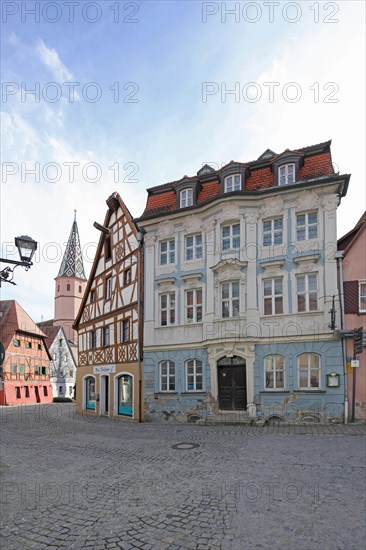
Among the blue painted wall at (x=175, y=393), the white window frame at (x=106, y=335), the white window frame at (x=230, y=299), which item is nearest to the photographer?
the white window frame at (x=230, y=299)

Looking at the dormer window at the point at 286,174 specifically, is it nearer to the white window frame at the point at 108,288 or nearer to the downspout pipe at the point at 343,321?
the downspout pipe at the point at 343,321

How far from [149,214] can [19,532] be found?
18.2 metres

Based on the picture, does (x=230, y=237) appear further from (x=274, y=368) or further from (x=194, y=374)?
(x=194, y=374)

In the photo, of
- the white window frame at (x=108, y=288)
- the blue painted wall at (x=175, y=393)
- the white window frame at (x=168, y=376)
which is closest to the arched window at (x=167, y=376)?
the white window frame at (x=168, y=376)

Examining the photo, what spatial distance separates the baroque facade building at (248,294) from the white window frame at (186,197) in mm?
53

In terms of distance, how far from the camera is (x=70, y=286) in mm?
84312

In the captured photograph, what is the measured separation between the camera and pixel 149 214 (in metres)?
23.0

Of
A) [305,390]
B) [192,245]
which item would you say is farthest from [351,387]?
[192,245]

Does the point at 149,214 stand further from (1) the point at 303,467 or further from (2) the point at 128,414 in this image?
(1) the point at 303,467

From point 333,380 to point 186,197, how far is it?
11.4m

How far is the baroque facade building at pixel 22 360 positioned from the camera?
41.8 meters

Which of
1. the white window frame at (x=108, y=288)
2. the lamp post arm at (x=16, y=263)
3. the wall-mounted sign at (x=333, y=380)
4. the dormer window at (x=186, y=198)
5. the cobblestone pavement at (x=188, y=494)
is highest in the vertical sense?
the dormer window at (x=186, y=198)

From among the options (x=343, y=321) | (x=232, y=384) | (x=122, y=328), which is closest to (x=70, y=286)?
(x=122, y=328)

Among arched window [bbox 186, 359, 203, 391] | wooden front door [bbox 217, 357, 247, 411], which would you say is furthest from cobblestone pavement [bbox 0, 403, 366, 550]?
arched window [bbox 186, 359, 203, 391]
